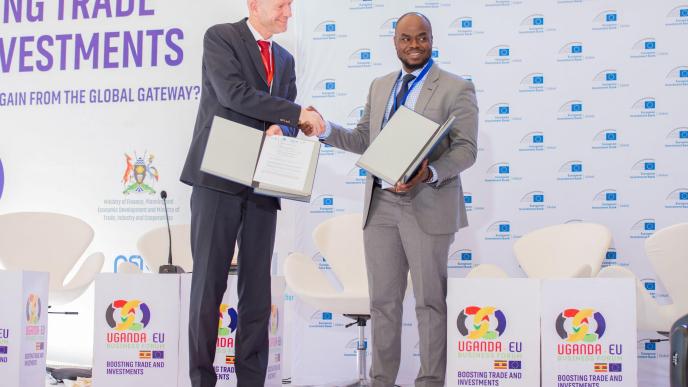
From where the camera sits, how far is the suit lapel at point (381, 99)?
3.80 metres

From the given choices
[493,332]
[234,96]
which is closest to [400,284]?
[493,332]

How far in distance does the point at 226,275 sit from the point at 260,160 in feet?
1.87

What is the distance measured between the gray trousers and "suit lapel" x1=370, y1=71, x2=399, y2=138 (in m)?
0.36

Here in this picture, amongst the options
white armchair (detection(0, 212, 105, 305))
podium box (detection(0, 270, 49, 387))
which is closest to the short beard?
podium box (detection(0, 270, 49, 387))

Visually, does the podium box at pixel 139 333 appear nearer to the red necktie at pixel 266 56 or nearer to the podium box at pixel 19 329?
the podium box at pixel 19 329

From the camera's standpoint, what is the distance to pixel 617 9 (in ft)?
17.7

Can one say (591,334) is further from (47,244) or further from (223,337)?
(47,244)

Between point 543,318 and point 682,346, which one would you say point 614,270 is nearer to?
point 543,318

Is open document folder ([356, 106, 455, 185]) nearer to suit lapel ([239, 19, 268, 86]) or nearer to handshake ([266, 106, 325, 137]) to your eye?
handshake ([266, 106, 325, 137])

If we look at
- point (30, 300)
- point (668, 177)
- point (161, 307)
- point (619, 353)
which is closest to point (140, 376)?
point (161, 307)

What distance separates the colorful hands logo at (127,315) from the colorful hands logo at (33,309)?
1.12ft

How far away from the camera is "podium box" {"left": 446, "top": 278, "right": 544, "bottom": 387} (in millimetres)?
3590

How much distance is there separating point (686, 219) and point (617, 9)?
1.53 metres

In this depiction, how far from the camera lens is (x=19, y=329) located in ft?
12.4
